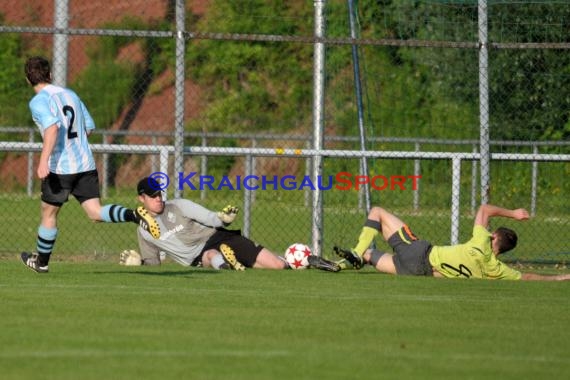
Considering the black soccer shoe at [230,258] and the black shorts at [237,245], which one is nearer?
the black soccer shoe at [230,258]

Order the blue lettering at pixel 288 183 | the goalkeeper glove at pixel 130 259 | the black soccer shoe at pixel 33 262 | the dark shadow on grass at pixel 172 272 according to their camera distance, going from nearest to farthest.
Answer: the black soccer shoe at pixel 33 262 → the dark shadow on grass at pixel 172 272 → the goalkeeper glove at pixel 130 259 → the blue lettering at pixel 288 183

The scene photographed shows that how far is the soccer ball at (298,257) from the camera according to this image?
1339cm

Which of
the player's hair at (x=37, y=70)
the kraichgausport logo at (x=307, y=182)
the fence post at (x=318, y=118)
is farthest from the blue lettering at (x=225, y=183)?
the player's hair at (x=37, y=70)

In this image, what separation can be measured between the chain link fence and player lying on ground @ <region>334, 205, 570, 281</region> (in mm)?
1252

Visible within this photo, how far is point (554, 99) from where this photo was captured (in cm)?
1773

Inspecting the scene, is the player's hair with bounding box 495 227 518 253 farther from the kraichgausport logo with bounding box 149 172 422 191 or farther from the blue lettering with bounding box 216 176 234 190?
the blue lettering with bounding box 216 176 234 190

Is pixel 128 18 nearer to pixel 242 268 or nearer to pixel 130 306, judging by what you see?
pixel 242 268

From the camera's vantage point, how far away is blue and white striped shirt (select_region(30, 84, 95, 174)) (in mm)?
10945

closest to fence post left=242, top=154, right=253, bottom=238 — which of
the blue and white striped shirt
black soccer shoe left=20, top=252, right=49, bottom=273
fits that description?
black soccer shoe left=20, top=252, right=49, bottom=273

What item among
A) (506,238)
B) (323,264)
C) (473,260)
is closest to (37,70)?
(323,264)

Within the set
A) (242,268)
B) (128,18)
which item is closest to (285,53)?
(128,18)

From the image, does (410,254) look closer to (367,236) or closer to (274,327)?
(367,236)

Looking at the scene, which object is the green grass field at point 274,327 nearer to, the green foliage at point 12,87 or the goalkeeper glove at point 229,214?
the goalkeeper glove at point 229,214

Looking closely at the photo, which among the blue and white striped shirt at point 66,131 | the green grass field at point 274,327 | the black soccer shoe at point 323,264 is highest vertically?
the blue and white striped shirt at point 66,131
